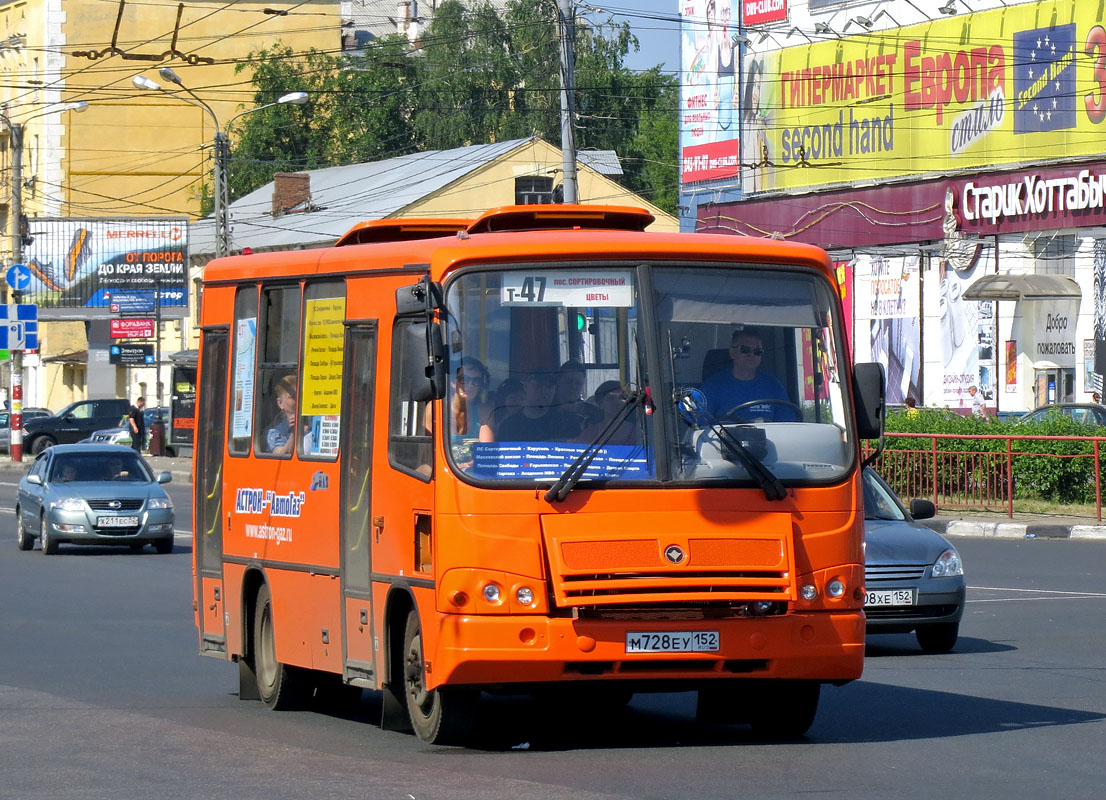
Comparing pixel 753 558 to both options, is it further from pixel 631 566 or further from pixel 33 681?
pixel 33 681

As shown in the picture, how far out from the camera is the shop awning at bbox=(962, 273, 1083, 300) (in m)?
41.1

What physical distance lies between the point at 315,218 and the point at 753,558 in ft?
202

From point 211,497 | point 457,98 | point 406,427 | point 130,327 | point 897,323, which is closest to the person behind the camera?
point 406,427

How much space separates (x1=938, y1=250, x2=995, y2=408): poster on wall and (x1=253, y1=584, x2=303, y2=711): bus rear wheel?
35549 millimetres

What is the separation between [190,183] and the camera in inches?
3381

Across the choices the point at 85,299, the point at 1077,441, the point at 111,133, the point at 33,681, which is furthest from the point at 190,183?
the point at 33,681

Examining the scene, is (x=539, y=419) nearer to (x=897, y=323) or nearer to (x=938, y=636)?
(x=938, y=636)

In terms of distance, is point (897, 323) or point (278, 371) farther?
point (897, 323)

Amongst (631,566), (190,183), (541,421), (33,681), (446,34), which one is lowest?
(33,681)

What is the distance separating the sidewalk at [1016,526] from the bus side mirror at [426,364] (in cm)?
1765

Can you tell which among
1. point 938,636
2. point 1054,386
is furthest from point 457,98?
point 938,636

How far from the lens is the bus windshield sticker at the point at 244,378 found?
11.6 metres

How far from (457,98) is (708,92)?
1062 inches

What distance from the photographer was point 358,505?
10.1 metres
